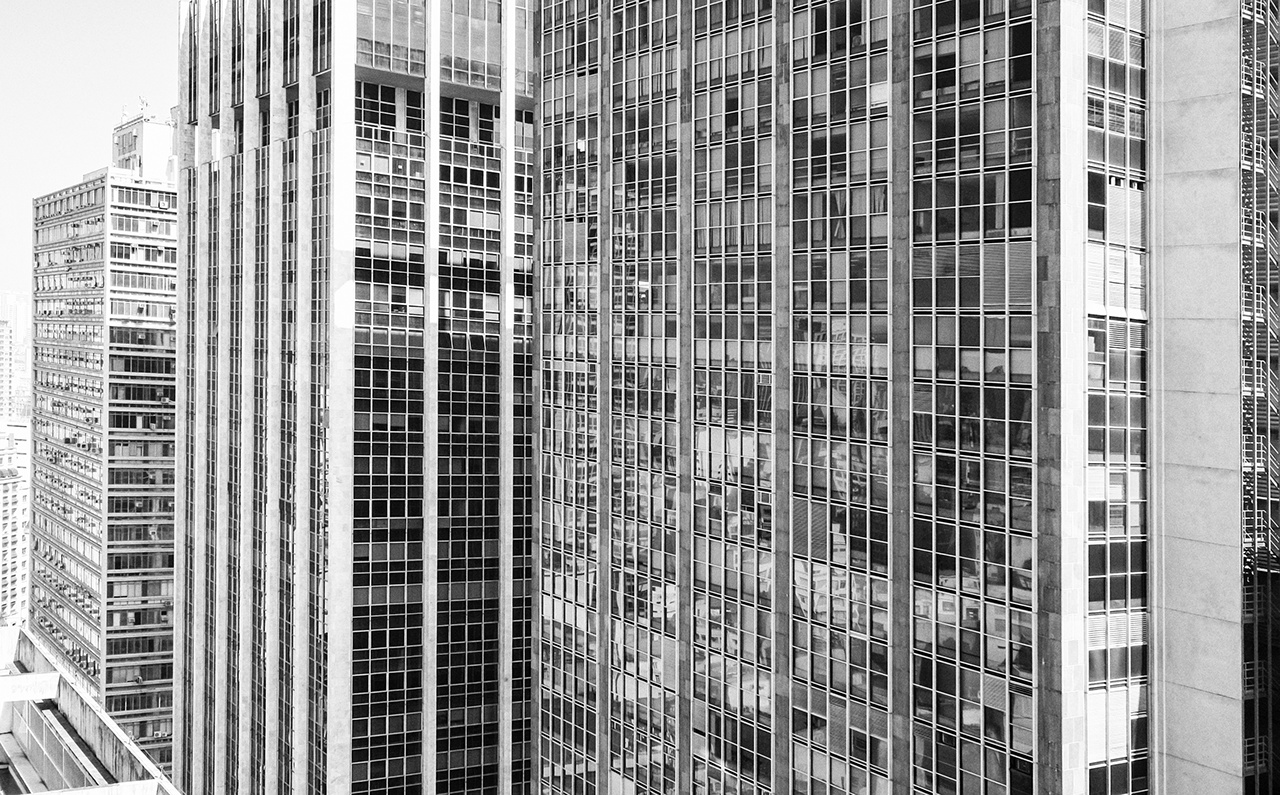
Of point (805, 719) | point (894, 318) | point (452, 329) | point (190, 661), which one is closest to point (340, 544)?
point (452, 329)

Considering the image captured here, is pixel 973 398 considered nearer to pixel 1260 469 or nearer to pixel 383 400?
pixel 1260 469

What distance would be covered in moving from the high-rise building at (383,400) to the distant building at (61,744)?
37.4 meters

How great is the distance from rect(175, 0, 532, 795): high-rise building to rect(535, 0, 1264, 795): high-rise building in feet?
124

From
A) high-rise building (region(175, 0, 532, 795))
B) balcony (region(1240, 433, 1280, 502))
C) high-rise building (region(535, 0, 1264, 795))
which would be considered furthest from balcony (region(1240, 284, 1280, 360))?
high-rise building (region(175, 0, 532, 795))

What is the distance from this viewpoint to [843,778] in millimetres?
60594

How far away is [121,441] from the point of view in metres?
140

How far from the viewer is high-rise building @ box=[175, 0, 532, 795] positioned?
341ft

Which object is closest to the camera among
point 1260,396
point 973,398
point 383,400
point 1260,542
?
point 1260,542

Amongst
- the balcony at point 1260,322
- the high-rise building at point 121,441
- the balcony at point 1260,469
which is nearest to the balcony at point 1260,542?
the balcony at point 1260,469

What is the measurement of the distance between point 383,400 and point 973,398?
207 ft

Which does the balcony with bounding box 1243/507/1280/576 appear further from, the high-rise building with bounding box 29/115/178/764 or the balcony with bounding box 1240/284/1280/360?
the high-rise building with bounding box 29/115/178/764

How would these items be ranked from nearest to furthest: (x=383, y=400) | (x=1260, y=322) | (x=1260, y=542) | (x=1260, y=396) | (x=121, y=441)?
(x=1260, y=542) < (x=1260, y=396) < (x=1260, y=322) < (x=383, y=400) < (x=121, y=441)

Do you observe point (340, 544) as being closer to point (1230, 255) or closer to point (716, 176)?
point (716, 176)

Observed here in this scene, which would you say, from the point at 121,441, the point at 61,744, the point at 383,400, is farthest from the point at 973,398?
the point at 121,441
